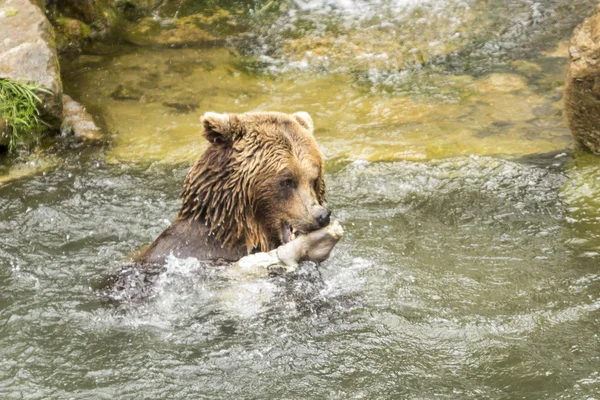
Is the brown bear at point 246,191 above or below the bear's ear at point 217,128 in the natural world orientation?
below

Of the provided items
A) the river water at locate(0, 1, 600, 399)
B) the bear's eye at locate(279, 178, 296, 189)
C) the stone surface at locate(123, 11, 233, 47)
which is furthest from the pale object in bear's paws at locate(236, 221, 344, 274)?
the stone surface at locate(123, 11, 233, 47)

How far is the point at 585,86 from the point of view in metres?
7.61

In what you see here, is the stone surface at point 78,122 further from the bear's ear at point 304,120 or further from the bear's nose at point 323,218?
the bear's nose at point 323,218

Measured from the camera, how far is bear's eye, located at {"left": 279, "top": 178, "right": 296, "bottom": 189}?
5.46 metres

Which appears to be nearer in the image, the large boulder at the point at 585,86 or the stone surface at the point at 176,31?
the large boulder at the point at 585,86

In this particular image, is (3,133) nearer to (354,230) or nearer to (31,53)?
(31,53)

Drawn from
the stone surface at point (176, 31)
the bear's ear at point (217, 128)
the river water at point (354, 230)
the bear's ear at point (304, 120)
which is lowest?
the river water at point (354, 230)

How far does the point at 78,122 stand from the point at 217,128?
13.8 feet

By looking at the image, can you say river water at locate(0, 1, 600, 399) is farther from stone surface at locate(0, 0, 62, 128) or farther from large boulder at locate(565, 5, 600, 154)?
stone surface at locate(0, 0, 62, 128)

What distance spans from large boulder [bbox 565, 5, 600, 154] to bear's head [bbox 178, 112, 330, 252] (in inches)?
130

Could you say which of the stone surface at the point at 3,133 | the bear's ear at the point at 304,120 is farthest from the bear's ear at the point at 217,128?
the stone surface at the point at 3,133

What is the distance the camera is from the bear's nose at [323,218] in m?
5.31

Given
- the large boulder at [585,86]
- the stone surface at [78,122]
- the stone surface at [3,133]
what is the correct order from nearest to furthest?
the large boulder at [585,86] → the stone surface at [3,133] → the stone surface at [78,122]

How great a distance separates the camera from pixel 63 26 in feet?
36.1
